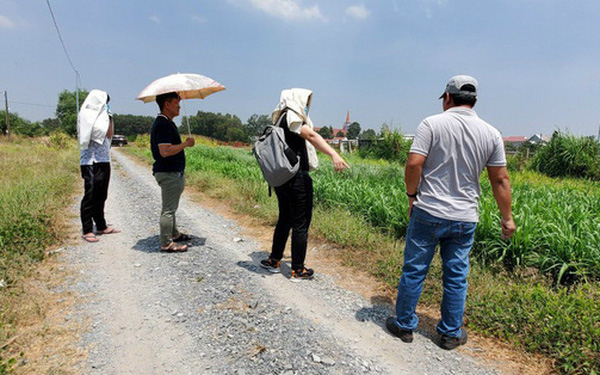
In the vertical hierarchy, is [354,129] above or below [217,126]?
above

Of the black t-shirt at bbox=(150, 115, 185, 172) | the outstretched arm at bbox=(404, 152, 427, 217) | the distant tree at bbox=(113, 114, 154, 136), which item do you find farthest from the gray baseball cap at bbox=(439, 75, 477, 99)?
the distant tree at bbox=(113, 114, 154, 136)

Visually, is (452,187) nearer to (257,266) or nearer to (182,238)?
(257,266)

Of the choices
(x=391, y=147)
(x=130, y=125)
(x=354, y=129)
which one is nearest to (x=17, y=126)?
(x=130, y=125)

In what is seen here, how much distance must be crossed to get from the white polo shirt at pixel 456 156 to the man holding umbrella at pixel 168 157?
8.75 feet

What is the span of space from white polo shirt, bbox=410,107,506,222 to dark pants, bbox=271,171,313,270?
3.89 ft

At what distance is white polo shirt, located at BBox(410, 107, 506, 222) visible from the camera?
218 cm

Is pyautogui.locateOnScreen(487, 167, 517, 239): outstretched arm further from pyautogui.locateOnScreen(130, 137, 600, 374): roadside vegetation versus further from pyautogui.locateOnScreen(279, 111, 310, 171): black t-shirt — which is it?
pyautogui.locateOnScreen(279, 111, 310, 171): black t-shirt

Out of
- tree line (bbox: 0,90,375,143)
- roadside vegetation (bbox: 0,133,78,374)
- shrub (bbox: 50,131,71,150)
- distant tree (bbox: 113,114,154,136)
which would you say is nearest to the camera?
roadside vegetation (bbox: 0,133,78,374)

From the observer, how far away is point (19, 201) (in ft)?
16.3

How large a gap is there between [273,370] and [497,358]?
1555 mm

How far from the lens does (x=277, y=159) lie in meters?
2.99

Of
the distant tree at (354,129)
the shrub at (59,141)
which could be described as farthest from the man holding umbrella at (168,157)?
the distant tree at (354,129)

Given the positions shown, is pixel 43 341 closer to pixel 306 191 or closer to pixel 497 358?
pixel 306 191

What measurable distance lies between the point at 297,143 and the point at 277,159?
11.0 inches
